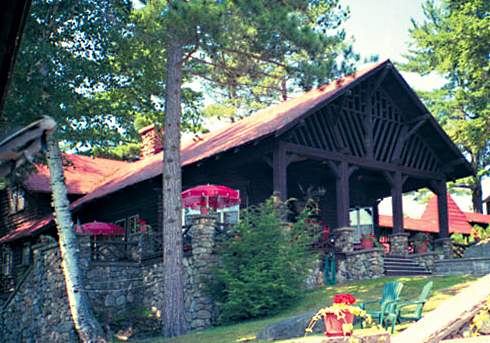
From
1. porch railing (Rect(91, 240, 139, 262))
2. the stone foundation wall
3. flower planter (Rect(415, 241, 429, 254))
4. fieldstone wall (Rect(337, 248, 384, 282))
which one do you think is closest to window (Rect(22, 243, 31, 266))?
the stone foundation wall

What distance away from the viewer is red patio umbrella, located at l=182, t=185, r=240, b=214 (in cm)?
1877

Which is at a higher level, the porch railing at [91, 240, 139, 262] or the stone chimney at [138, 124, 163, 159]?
the stone chimney at [138, 124, 163, 159]

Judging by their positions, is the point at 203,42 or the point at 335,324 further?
the point at 203,42

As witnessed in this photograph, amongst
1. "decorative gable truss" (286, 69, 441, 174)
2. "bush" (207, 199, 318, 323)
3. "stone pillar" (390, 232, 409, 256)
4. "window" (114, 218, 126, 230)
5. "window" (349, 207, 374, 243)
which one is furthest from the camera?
"window" (349, 207, 374, 243)

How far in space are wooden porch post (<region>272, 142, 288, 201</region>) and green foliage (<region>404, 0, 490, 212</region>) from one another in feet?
42.2

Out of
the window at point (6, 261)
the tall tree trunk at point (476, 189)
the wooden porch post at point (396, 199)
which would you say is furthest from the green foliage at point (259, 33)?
the tall tree trunk at point (476, 189)

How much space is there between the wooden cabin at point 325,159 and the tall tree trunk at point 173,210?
2.24m

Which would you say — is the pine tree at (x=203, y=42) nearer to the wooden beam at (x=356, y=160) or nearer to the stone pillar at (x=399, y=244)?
the wooden beam at (x=356, y=160)

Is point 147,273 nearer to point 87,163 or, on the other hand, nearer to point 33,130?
point 87,163

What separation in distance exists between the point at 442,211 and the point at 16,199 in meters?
16.0

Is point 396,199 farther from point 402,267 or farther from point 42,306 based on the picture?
point 42,306

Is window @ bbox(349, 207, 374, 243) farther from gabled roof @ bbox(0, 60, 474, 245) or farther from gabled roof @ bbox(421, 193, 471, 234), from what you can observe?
gabled roof @ bbox(421, 193, 471, 234)

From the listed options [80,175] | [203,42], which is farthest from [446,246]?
[80,175]

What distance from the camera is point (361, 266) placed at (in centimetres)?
1931
